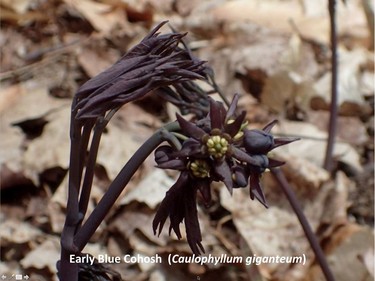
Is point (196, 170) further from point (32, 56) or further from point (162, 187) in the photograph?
point (32, 56)

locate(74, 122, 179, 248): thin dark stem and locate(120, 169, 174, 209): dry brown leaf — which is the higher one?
locate(74, 122, 179, 248): thin dark stem

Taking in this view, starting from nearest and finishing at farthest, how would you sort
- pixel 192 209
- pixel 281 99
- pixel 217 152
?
pixel 217 152 → pixel 192 209 → pixel 281 99

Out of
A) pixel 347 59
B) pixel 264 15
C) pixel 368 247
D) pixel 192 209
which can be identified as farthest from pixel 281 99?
pixel 192 209

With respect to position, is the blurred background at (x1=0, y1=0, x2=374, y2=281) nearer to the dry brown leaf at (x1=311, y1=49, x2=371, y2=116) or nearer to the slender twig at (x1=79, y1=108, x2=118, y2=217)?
the dry brown leaf at (x1=311, y1=49, x2=371, y2=116)

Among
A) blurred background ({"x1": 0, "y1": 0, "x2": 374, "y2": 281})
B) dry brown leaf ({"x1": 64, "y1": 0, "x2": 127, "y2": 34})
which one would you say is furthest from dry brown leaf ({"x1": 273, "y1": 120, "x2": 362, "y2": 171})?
dry brown leaf ({"x1": 64, "y1": 0, "x2": 127, "y2": 34})

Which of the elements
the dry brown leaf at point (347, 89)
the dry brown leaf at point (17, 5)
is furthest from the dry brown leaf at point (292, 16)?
the dry brown leaf at point (17, 5)
